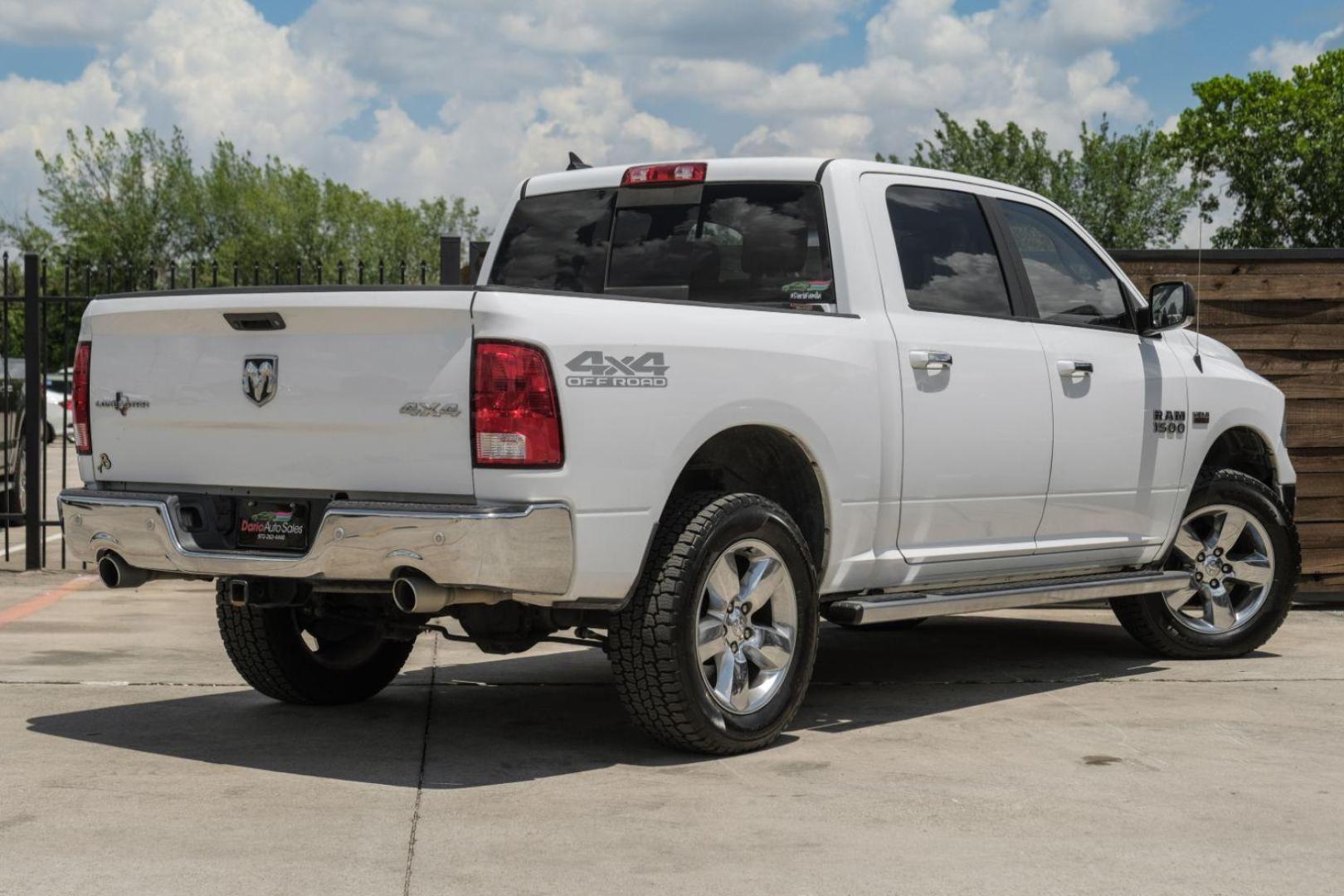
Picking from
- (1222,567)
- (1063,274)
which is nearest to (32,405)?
(1063,274)

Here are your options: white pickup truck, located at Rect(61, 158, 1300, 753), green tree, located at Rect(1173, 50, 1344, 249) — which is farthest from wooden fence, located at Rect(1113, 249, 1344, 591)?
green tree, located at Rect(1173, 50, 1344, 249)

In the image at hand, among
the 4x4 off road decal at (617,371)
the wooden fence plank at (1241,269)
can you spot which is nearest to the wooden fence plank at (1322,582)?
the wooden fence plank at (1241,269)

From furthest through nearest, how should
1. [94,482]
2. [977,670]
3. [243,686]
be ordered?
1. [977,670]
2. [243,686]
3. [94,482]

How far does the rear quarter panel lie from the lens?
206 inches

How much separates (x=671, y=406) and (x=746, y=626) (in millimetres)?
879

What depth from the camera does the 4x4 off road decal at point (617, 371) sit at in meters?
5.27

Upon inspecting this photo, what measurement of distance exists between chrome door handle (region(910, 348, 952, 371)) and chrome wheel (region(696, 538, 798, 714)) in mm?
1017

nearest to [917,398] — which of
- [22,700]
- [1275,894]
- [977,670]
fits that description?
[977,670]

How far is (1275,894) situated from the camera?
4305 mm

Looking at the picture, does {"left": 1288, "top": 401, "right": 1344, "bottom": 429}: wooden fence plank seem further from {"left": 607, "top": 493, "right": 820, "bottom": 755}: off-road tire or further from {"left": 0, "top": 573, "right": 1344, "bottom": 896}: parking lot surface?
{"left": 607, "top": 493, "right": 820, "bottom": 755}: off-road tire

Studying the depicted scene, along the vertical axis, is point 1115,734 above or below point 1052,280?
below

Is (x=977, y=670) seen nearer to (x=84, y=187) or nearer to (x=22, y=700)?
(x=22, y=700)

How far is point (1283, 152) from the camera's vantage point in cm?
5206

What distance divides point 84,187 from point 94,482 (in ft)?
204
